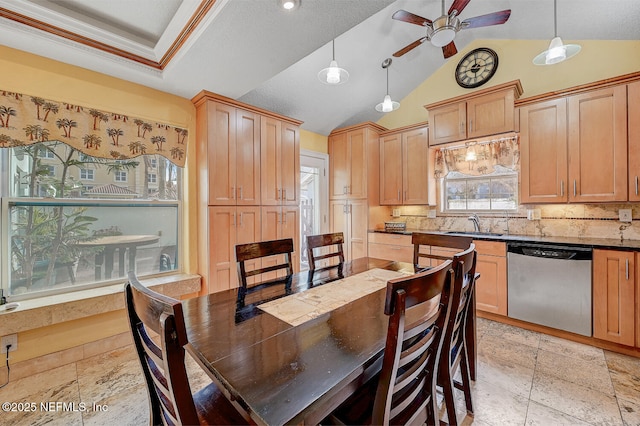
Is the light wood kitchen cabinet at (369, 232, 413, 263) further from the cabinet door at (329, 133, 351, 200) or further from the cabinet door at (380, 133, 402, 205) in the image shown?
the cabinet door at (329, 133, 351, 200)

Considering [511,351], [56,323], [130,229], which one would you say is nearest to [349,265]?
[511,351]

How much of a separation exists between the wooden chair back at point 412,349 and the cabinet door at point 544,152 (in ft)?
8.82

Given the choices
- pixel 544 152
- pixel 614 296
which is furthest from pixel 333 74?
pixel 614 296

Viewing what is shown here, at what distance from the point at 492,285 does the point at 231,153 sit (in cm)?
327

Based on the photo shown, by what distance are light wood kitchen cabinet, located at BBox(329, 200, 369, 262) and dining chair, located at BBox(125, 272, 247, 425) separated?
3.16 m

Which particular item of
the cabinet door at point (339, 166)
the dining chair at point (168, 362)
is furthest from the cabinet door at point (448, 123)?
the dining chair at point (168, 362)

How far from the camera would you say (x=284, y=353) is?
3.10ft

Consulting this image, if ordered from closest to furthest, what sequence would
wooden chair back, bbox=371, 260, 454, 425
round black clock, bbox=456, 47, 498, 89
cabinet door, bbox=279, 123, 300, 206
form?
wooden chair back, bbox=371, 260, 454, 425, cabinet door, bbox=279, 123, 300, 206, round black clock, bbox=456, 47, 498, 89

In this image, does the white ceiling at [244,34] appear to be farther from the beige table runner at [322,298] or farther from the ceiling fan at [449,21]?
the beige table runner at [322,298]

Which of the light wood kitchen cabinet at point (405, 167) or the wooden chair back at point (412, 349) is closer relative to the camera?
the wooden chair back at point (412, 349)

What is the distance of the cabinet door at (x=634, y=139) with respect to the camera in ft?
7.95

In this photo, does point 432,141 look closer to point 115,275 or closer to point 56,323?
point 115,275

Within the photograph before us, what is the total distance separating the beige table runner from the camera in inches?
50.2

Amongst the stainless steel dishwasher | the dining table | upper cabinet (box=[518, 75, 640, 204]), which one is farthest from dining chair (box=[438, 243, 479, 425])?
upper cabinet (box=[518, 75, 640, 204])
